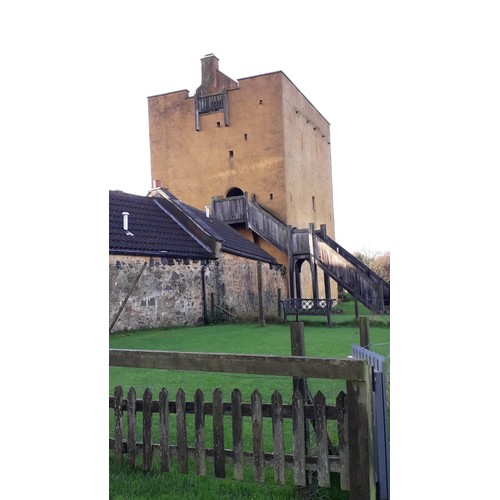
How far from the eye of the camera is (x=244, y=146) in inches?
77.5

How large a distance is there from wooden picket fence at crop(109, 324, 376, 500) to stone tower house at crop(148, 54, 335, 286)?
58cm

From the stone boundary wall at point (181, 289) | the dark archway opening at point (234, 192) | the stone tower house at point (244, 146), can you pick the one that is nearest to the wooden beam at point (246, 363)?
the stone boundary wall at point (181, 289)

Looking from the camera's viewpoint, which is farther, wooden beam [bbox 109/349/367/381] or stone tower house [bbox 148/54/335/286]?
stone tower house [bbox 148/54/335/286]

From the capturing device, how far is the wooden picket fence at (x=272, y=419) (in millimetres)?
1291

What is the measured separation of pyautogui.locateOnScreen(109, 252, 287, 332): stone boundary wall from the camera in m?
1.87

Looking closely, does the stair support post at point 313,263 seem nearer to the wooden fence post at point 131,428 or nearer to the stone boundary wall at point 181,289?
the stone boundary wall at point 181,289

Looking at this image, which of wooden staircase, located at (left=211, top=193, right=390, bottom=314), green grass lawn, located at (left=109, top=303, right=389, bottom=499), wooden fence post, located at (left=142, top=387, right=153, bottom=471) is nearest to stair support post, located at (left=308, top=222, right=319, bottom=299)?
wooden staircase, located at (left=211, top=193, right=390, bottom=314)

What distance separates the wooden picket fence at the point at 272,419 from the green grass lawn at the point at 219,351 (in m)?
0.04

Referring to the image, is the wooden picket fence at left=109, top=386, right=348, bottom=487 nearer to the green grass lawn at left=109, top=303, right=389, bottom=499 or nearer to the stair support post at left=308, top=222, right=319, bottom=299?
the green grass lawn at left=109, top=303, right=389, bottom=499

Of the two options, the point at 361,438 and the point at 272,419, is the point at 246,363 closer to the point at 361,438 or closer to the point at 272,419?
the point at 272,419

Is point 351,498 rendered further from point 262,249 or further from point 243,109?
point 243,109

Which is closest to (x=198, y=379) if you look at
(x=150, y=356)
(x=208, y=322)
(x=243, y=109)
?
(x=208, y=322)

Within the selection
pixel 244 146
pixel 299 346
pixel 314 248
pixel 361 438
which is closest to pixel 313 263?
pixel 314 248

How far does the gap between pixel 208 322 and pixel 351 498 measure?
96cm
